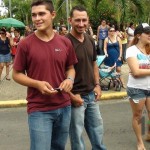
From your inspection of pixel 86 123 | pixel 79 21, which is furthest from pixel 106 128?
pixel 79 21

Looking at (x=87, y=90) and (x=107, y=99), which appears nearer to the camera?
(x=87, y=90)

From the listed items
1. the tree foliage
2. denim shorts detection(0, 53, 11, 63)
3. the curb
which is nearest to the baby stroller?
the curb

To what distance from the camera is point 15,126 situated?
22.3 ft

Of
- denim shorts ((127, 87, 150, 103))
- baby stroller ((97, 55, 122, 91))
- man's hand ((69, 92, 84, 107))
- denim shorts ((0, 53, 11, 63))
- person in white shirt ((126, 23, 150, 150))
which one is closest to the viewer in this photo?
man's hand ((69, 92, 84, 107))

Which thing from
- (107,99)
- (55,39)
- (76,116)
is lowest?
(107,99)

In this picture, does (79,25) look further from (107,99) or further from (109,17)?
(109,17)

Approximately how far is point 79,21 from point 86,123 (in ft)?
3.82

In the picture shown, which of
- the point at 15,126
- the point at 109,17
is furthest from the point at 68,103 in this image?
the point at 109,17

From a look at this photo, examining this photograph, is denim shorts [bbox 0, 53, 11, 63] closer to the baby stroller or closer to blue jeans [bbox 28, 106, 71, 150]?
the baby stroller

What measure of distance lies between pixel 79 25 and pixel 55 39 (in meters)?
0.65

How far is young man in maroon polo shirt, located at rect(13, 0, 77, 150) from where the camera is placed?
3.25 metres

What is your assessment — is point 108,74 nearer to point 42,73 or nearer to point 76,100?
point 76,100

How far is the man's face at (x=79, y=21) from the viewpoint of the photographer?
3980 mm

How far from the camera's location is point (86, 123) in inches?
170
